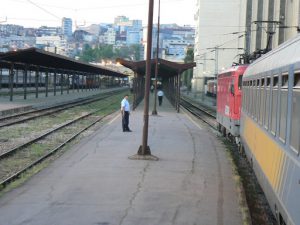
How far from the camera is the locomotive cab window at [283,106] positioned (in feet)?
21.4

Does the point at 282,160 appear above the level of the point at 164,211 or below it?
above

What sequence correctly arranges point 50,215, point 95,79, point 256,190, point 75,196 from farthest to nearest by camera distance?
point 95,79 → point 256,190 → point 75,196 → point 50,215

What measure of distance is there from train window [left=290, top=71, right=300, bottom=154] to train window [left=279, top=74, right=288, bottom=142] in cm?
52

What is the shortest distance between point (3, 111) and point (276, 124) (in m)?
27.5

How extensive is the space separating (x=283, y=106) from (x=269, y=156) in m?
1.53

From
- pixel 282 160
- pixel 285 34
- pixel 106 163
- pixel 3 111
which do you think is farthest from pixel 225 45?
pixel 282 160

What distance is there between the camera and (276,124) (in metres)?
7.30

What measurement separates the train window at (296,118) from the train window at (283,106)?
0.52 metres

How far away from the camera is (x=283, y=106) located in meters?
6.69

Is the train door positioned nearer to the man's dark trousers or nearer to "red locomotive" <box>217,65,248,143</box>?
"red locomotive" <box>217,65,248,143</box>

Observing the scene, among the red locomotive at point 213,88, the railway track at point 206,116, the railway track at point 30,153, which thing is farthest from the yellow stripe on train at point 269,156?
the red locomotive at point 213,88

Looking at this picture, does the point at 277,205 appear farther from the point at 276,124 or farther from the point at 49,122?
the point at 49,122

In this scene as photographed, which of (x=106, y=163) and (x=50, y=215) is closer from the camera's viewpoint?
(x=50, y=215)

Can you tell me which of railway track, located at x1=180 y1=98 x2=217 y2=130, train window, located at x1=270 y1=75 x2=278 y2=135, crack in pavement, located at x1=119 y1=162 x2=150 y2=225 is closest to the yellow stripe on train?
train window, located at x1=270 y1=75 x2=278 y2=135
